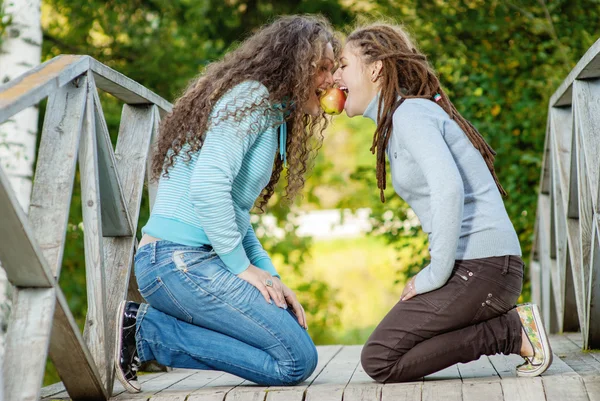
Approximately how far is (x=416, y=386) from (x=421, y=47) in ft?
13.3

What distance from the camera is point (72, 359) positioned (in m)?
2.14

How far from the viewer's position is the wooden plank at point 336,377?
211 centimetres

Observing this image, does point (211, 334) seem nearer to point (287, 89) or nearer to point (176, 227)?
point (176, 227)

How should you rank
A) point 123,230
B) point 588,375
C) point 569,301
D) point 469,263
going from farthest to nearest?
point 569,301, point 123,230, point 469,263, point 588,375

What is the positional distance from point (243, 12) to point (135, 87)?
490 centimetres

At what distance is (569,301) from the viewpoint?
3.53 m

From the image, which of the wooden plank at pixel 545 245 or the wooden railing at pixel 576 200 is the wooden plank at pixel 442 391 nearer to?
the wooden railing at pixel 576 200

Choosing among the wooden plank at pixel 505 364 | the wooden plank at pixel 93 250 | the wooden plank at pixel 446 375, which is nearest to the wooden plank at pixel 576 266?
the wooden plank at pixel 505 364

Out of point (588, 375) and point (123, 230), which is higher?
point (123, 230)

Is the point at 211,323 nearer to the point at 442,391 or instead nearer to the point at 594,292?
the point at 442,391

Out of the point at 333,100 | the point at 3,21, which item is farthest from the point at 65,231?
the point at 3,21

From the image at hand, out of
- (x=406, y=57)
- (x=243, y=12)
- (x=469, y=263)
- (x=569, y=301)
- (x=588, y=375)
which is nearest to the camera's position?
(x=588, y=375)

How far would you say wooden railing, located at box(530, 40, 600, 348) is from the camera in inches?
105

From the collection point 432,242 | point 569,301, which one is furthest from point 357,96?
point 569,301
